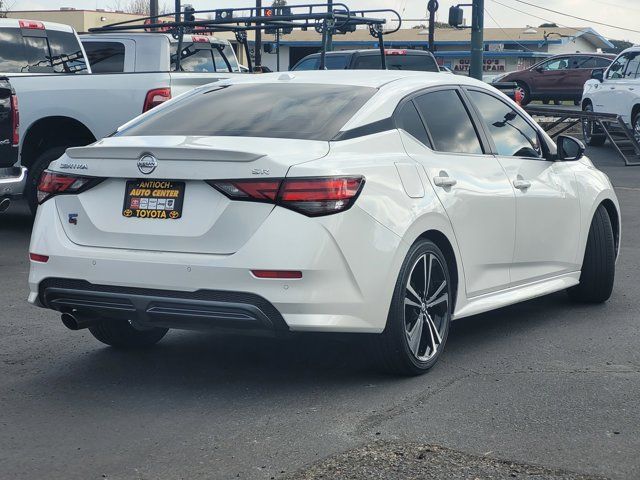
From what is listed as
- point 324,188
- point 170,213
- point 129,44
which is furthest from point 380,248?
point 129,44

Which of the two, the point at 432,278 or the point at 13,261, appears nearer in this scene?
the point at 432,278

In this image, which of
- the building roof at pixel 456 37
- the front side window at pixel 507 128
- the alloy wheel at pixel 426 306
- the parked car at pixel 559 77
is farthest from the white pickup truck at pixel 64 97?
the building roof at pixel 456 37

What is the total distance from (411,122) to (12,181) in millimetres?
5131

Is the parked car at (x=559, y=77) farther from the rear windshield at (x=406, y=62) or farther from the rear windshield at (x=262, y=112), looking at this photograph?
the rear windshield at (x=262, y=112)

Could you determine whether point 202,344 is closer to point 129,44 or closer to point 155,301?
point 155,301

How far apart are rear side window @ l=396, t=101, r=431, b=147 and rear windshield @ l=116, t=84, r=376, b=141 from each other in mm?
204

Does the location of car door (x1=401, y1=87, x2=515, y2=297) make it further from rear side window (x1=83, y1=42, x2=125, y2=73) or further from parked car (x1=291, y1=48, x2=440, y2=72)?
parked car (x1=291, y1=48, x2=440, y2=72)

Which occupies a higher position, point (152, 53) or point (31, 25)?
point (31, 25)

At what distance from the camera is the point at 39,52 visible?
13.5 m

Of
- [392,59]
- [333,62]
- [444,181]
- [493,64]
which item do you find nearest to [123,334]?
[444,181]

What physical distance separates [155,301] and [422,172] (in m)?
1.61

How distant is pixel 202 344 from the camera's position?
22.9 feet

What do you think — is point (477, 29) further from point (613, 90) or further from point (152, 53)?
point (152, 53)

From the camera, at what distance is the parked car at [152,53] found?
1517 cm
